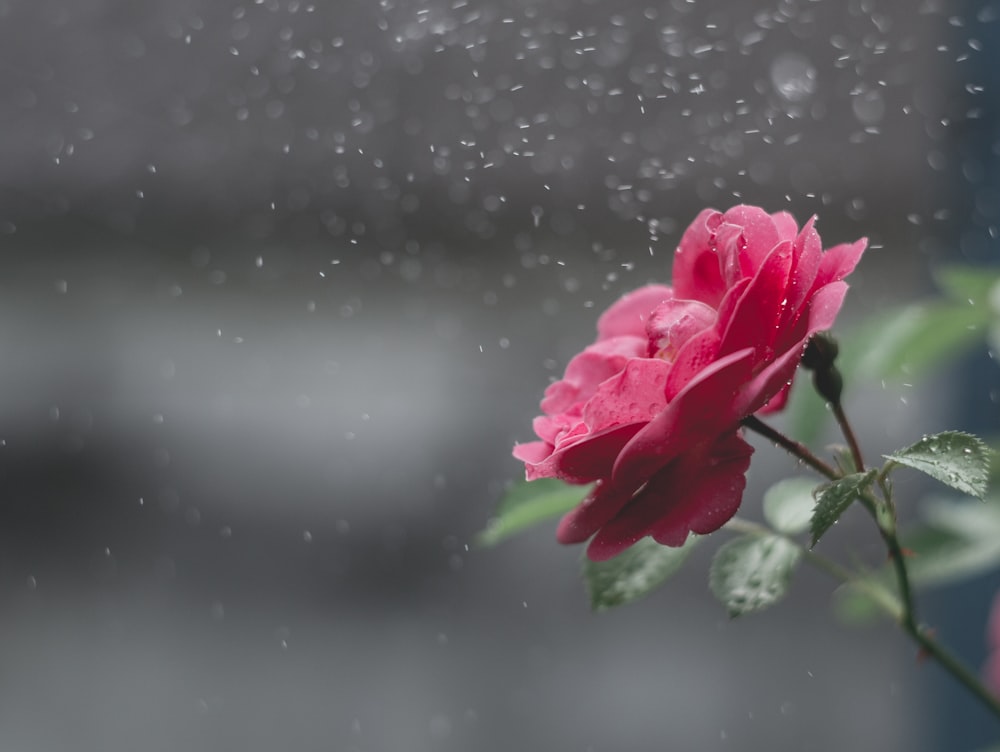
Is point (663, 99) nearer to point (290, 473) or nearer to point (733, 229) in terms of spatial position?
point (733, 229)

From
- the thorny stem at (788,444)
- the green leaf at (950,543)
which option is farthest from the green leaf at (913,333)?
the thorny stem at (788,444)

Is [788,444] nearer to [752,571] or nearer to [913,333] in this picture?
[752,571]

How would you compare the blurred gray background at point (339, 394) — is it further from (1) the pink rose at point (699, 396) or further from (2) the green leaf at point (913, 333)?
(1) the pink rose at point (699, 396)

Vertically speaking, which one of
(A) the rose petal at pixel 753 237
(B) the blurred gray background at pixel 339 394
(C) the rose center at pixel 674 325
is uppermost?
(A) the rose petal at pixel 753 237

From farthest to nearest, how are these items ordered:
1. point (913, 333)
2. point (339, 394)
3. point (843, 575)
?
point (339, 394), point (913, 333), point (843, 575)

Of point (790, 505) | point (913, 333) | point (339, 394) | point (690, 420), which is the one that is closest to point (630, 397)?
point (690, 420)

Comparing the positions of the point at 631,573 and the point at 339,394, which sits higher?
the point at 631,573
